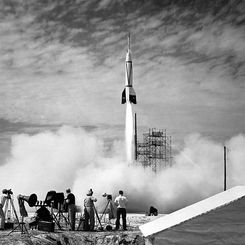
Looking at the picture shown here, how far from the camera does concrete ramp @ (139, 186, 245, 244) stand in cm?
283

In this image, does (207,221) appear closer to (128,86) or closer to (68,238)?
(68,238)

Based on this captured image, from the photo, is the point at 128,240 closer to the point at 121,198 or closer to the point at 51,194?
the point at 121,198

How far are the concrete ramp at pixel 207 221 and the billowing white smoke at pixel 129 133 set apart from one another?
48.9 meters

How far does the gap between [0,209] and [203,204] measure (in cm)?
1531

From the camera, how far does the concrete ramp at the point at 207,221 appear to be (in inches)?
111

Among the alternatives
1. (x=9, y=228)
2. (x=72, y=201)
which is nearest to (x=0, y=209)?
(x=9, y=228)

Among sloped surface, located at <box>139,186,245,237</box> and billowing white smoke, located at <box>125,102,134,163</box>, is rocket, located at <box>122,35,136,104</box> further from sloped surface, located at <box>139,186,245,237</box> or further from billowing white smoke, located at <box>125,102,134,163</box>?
sloped surface, located at <box>139,186,245,237</box>

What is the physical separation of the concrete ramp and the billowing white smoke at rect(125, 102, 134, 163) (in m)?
48.9

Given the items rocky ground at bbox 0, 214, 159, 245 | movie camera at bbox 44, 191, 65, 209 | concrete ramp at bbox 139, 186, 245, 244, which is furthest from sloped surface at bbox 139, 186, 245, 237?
movie camera at bbox 44, 191, 65, 209

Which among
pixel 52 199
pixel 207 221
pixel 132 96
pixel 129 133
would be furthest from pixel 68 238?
pixel 129 133

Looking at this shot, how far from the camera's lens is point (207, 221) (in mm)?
2863

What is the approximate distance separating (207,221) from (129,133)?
168ft

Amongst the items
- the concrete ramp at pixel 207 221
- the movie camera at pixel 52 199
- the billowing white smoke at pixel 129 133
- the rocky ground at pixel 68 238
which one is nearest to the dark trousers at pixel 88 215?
the rocky ground at pixel 68 238

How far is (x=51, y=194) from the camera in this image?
16.5 metres
